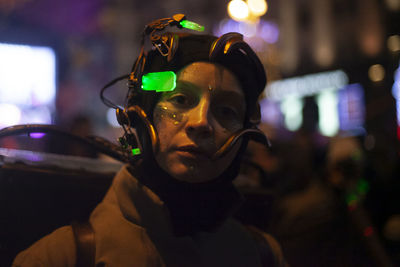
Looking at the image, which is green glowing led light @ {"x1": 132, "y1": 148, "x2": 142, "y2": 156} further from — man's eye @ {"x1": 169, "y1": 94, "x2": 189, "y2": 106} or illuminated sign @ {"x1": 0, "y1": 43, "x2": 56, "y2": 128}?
illuminated sign @ {"x1": 0, "y1": 43, "x2": 56, "y2": 128}

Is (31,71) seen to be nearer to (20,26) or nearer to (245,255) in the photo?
(20,26)

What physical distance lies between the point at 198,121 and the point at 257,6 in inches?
227

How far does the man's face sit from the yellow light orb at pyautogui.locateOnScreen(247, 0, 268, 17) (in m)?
5.48

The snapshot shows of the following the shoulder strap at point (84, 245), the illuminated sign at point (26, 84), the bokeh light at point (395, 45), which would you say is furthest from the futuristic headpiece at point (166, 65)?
the illuminated sign at point (26, 84)

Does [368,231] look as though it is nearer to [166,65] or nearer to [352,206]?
[352,206]

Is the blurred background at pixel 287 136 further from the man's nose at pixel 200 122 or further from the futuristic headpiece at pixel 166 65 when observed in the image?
the man's nose at pixel 200 122

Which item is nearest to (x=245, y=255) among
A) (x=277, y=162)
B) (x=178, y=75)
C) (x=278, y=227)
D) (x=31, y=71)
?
(x=178, y=75)

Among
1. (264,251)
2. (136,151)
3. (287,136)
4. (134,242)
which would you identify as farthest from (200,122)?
(287,136)

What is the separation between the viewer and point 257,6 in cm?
661

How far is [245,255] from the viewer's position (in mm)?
1483

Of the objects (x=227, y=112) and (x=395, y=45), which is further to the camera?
(x=395, y=45)

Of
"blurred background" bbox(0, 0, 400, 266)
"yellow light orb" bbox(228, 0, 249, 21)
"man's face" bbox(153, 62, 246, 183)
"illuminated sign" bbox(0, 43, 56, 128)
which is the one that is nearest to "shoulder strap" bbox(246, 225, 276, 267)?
"blurred background" bbox(0, 0, 400, 266)

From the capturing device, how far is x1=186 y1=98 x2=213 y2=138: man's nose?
4.25ft

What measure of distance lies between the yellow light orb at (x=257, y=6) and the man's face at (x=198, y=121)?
5.48m
